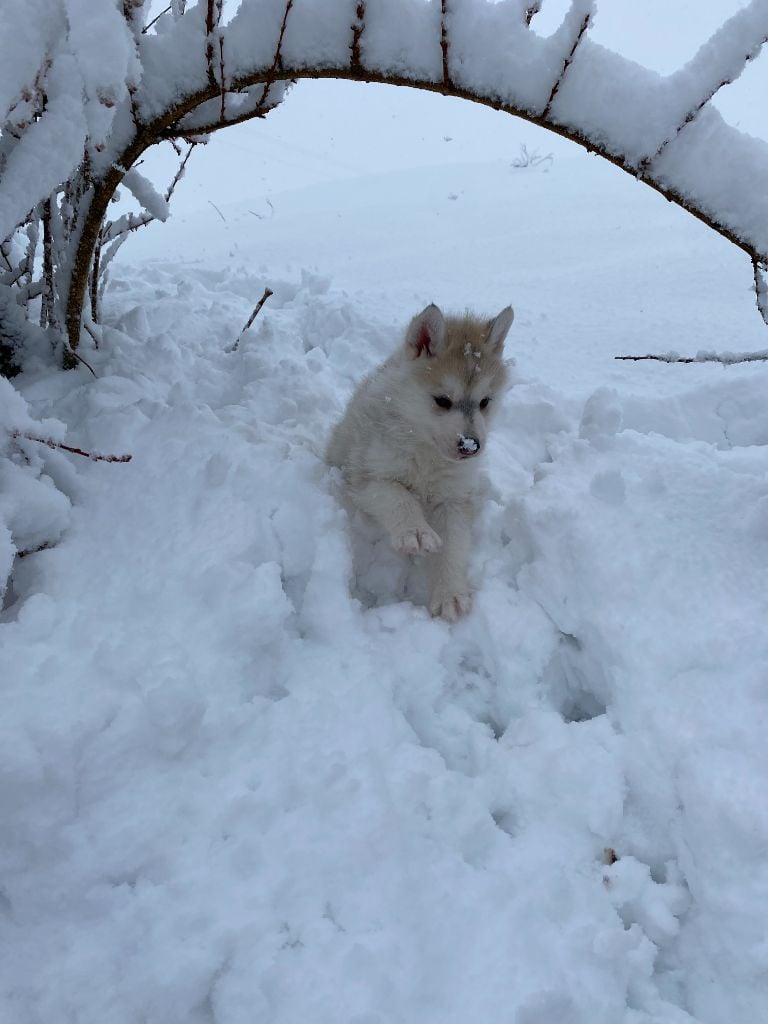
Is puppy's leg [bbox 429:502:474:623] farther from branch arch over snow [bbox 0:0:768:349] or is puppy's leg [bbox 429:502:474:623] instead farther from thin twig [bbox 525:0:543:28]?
thin twig [bbox 525:0:543:28]

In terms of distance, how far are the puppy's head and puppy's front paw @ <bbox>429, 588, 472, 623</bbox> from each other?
2.23 feet

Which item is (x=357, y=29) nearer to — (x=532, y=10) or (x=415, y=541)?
(x=532, y=10)

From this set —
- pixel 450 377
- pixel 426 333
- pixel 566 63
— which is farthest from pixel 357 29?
pixel 450 377

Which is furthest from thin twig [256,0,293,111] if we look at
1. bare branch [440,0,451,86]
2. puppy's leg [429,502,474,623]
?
puppy's leg [429,502,474,623]

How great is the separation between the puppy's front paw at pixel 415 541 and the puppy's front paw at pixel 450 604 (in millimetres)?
228

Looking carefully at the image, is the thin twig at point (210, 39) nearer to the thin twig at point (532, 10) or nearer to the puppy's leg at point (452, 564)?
the thin twig at point (532, 10)

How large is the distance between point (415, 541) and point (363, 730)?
104cm

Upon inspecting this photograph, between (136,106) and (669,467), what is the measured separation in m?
2.84

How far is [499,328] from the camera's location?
3.49 m

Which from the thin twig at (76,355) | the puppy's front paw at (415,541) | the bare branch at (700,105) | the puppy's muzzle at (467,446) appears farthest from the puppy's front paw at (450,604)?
the thin twig at (76,355)

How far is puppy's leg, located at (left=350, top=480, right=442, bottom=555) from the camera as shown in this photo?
3021 millimetres

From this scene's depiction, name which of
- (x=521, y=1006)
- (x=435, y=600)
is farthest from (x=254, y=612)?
(x=521, y=1006)

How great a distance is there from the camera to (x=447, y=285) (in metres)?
6.94

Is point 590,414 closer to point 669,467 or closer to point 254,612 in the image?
point 669,467
